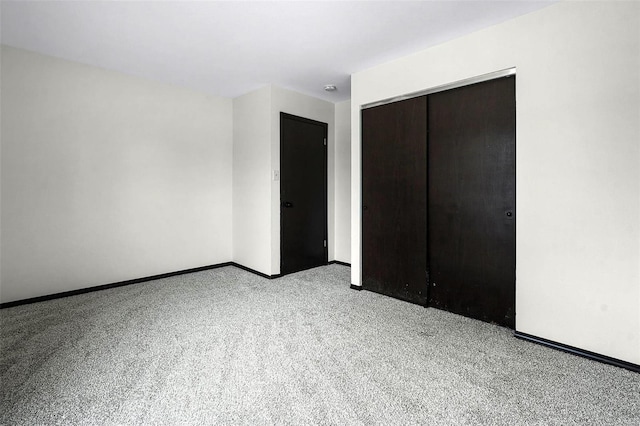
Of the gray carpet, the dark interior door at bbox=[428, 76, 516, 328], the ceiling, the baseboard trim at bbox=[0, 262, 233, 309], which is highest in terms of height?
the ceiling

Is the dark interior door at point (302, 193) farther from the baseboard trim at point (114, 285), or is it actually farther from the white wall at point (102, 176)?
the white wall at point (102, 176)

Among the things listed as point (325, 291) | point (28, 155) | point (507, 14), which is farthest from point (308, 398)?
point (28, 155)

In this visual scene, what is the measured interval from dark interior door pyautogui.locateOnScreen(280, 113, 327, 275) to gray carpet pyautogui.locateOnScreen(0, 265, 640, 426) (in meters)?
1.38

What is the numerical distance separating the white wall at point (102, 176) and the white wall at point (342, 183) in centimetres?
167

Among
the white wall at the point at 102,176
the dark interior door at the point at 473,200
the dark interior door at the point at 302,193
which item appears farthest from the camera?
the dark interior door at the point at 302,193

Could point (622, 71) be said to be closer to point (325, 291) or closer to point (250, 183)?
point (325, 291)

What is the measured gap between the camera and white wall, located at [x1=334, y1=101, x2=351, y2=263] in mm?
4848

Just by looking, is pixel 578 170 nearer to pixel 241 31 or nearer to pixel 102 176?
pixel 241 31

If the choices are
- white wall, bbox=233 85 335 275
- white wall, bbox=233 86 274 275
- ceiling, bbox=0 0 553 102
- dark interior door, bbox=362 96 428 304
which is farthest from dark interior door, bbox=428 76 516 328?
white wall, bbox=233 86 274 275

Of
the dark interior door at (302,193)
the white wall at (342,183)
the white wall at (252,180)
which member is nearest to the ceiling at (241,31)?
the white wall at (252,180)

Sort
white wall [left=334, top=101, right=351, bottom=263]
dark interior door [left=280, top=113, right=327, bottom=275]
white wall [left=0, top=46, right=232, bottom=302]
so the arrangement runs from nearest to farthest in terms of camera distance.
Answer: white wall [left=0, top=46, right=232, bottom=302] → dark interior door [left=280, top=113, right=327, bottom=275] → white wall [left=334, top=101, right=351, bottom=263]

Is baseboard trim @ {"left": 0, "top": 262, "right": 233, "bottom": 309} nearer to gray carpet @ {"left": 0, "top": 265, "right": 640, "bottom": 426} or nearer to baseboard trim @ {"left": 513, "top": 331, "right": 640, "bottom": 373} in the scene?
gray carpet @ {"left": 0, "top": 265, "right": 640, "bottom": 426}

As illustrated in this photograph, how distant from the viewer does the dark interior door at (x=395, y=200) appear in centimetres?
317

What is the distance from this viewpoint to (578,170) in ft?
7.19
